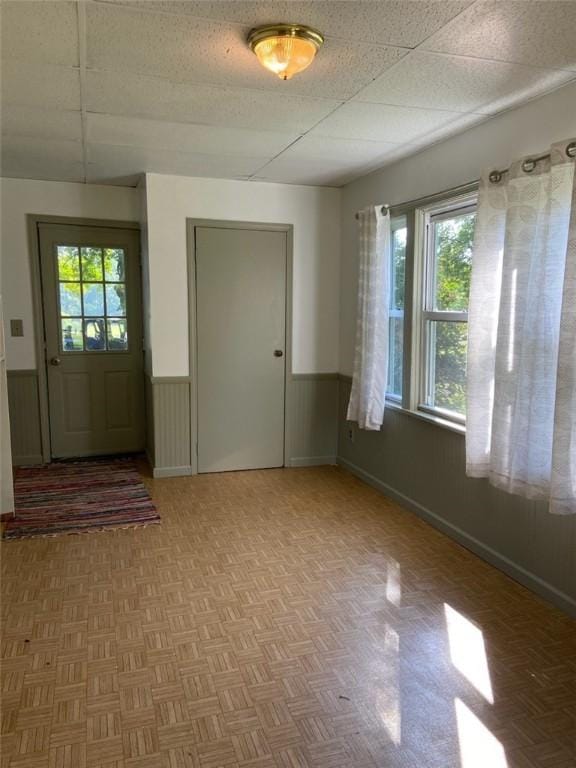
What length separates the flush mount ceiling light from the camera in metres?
2.02

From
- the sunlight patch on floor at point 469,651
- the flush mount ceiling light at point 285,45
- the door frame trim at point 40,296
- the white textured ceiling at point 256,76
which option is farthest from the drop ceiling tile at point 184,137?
the sunlight patch on floor at point 469,651

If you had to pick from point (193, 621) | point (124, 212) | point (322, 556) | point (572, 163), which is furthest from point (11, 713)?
point (124, 212)

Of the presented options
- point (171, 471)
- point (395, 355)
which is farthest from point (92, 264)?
point (395, 355)

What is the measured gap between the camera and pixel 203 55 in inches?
88.0

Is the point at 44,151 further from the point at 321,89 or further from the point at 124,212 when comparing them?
the point at 321,89

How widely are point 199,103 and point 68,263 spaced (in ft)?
8.30

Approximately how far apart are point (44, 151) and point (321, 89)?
6.57ft

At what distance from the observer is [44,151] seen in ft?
12.1

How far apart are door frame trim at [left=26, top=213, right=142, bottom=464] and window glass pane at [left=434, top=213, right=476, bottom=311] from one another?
2.63m

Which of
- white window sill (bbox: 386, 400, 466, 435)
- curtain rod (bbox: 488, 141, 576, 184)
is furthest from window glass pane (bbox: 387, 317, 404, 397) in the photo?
curtain rod (bbox: 488, 141, 576, 184)

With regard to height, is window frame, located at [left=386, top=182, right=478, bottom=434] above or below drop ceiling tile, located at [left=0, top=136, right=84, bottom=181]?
below

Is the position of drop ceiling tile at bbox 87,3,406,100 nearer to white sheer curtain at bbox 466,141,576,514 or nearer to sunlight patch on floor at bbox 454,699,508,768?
white sheer curtain at bbox 466,141,576,514

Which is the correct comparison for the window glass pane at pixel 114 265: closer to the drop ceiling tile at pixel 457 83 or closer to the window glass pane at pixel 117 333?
the window glass pane at pixel 117 333

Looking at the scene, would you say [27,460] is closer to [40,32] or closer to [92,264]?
[92,264]
